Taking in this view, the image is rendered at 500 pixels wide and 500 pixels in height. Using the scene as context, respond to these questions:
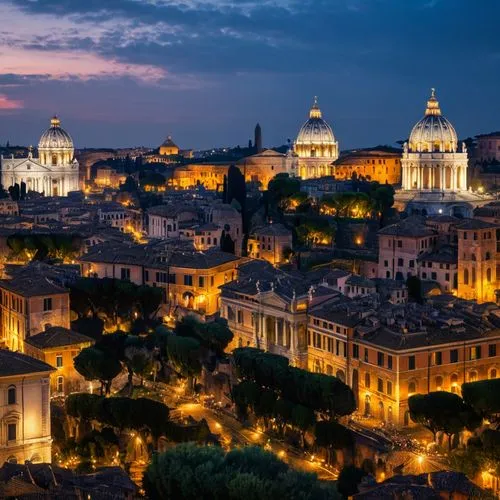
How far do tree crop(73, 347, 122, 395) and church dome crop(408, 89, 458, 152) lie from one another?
44.9 meters

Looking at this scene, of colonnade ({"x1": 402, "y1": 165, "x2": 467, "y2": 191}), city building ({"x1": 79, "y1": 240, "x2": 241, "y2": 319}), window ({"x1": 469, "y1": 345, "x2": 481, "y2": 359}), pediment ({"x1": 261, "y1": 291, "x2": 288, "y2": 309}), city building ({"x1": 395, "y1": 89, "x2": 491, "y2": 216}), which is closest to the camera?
window ({"x1": 469, "y1": 345, "x2": 481, "y2": 359})

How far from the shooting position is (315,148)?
3917 inches

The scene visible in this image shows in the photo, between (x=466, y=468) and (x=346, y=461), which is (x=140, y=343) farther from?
(x=466, y=468)

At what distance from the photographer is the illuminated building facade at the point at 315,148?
97062 millimetres

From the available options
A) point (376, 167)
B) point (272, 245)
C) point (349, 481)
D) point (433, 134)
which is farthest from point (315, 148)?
point (349, 481)

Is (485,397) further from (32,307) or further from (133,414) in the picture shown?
(32,307)

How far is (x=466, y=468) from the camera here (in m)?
26.2

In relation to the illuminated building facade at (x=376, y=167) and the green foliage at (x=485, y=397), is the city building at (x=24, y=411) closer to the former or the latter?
the green foliage at (x=485, y=397)

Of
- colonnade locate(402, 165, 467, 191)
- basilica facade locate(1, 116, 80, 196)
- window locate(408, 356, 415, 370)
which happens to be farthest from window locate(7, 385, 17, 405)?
basilica facade locate(1, 116, 80, 196)

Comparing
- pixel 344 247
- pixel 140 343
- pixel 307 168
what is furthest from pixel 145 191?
pixel 140 343

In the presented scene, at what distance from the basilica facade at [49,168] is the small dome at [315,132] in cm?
2526

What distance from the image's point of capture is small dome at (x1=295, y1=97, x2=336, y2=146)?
9956cm

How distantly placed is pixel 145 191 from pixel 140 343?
56123mm

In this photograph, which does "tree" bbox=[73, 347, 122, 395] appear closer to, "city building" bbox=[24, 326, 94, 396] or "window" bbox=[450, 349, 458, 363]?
"city building" bbox=[24, 326, 94, 396]
